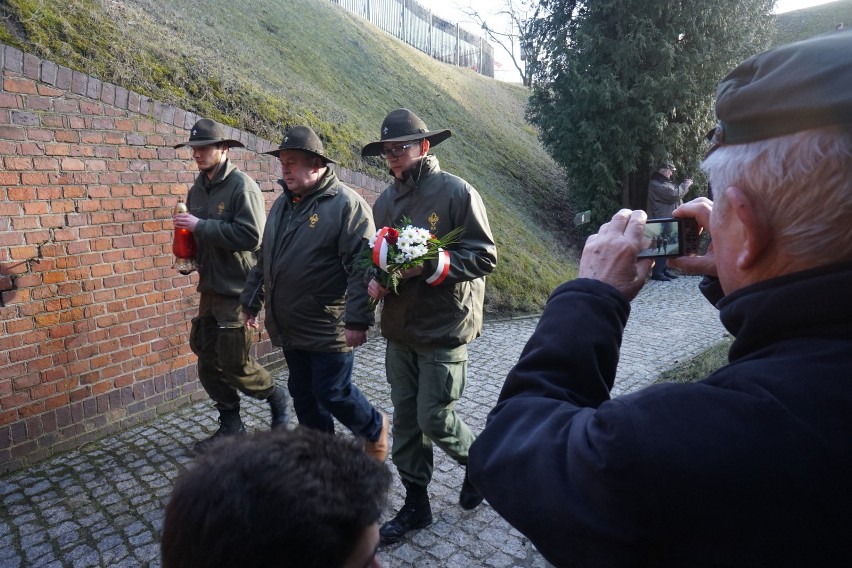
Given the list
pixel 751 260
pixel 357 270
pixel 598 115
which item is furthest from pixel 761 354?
pixel 598 115

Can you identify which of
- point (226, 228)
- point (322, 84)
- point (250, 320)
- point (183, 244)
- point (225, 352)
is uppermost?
point (322, 84)

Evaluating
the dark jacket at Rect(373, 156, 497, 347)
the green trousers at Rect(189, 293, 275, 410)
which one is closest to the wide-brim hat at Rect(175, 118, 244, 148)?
the green trousers at Rect(189, 293, 275, 410)

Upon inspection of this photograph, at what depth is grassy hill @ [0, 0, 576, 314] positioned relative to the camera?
5.47m

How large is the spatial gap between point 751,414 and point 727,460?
0.24ft

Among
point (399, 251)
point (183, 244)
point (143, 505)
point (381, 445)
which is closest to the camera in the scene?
point (399, 251)

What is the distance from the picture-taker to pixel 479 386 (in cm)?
600

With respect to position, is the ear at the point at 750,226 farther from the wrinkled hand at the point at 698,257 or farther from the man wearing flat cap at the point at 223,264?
the man wearing flat cap at the point at 223,264

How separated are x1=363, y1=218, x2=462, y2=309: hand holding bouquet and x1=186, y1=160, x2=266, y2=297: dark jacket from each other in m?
1.32

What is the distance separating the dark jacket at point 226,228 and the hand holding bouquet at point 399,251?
1.32 m

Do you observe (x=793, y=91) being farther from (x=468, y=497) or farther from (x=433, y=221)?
(x=468, y=497)

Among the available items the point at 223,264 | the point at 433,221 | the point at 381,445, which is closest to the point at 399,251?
the point at 433,221

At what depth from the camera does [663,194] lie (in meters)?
11.3

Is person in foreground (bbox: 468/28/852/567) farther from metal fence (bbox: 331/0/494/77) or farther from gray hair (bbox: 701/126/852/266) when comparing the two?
metal fence (bbox: 331/0/494/77)

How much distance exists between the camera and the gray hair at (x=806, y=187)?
94 cm
